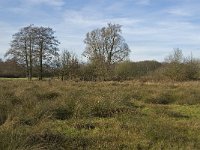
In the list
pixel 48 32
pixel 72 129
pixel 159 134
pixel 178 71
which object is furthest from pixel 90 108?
pixel 48 32

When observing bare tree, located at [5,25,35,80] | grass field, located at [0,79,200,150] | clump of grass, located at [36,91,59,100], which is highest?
bare tree, located at [5,25,35,80]

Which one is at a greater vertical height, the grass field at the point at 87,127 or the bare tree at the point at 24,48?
the bare tree at the point at 24,48

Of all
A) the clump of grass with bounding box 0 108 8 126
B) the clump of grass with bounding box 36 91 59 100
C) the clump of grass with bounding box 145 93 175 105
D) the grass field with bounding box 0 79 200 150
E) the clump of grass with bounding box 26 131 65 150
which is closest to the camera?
the clump of grass with bounding box 26 131 65 150

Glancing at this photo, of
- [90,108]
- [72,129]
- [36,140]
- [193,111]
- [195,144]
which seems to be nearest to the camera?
[36,140]

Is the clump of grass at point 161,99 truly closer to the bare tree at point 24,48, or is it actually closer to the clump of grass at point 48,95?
the clump of grass at point 48,95

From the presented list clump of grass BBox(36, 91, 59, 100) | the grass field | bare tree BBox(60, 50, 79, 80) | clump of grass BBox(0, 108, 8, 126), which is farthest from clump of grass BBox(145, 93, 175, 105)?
bare tree BBox(60, 50, 79, 80)

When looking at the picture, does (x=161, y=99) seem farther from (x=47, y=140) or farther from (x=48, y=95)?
(x=47, y=140)

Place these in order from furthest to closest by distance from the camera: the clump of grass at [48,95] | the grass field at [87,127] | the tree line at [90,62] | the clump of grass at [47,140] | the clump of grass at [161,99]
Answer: the tree line at [90,62]
the clump of grass at [161,99]
the clump of grass at [48,95]
the grass field at [87,127]
the clump of grass at [47,140]

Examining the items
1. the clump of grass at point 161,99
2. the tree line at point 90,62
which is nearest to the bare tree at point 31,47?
the tree line at point 90,62

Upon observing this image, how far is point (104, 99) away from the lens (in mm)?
16766

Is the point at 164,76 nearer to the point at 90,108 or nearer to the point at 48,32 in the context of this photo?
the point at 48,32

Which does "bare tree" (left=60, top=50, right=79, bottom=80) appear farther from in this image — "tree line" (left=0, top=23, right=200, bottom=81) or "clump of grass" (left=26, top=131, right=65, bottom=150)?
"clump of grass" (left=26, top=131, right=65, bottom=150)

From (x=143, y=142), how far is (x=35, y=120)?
3.96 m

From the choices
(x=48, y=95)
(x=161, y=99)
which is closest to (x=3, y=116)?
(x=48, y=95)
